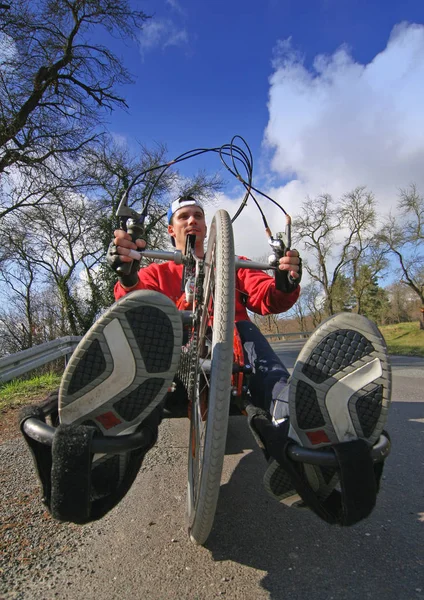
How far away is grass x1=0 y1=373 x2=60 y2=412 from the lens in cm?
428

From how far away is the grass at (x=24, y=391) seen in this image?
14.0 ft

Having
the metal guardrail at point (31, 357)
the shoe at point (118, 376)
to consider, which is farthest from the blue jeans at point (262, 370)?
the metal guardrail at point (31, 357)

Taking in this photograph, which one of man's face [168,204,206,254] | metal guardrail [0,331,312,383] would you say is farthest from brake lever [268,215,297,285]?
metal guardrail [0,331,312,383]

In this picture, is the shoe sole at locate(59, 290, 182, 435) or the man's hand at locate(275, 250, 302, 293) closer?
the shoe sole at locate(59, 290, 182, 435)

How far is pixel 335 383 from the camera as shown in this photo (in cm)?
109

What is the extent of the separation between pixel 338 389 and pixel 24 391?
4.89 m

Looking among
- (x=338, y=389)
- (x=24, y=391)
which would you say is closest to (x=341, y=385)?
(x=338, y=389)

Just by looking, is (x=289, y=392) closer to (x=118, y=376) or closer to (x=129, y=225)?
(x=118, y=376)

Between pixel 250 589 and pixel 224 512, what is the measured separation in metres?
0.53

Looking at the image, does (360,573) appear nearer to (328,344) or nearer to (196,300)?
(328,344)

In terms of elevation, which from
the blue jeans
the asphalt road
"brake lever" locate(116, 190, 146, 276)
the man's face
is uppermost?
the man's face

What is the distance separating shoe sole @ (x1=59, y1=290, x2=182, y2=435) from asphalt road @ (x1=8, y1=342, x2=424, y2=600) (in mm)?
636

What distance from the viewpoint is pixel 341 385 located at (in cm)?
108

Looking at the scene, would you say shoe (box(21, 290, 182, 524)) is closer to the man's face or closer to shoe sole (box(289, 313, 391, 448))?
shoe sole (box(289, 313, 391, 448))
